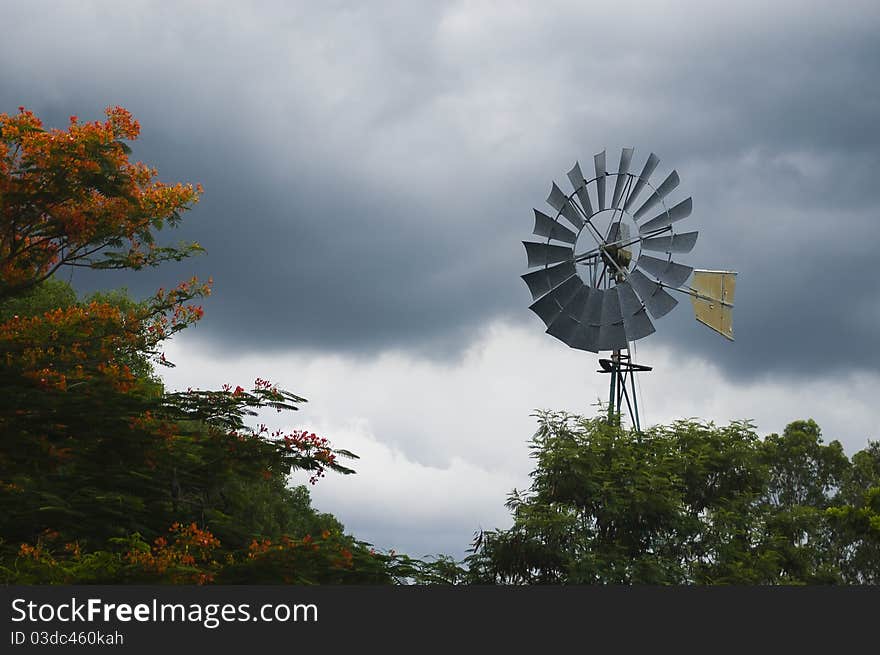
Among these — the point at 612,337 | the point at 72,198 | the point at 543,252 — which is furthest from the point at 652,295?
the point at 72,198

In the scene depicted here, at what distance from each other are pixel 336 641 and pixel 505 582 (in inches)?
448

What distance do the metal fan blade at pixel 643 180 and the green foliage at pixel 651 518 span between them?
17.9 feet

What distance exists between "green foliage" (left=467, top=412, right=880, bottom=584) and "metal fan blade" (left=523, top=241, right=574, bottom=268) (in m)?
4.45

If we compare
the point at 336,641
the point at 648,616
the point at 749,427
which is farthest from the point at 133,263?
the point at 749,427

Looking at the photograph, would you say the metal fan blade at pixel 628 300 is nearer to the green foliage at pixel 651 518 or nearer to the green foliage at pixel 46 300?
the green foliage at pixel 651 518

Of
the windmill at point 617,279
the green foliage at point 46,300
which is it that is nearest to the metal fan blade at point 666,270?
the windmill at point 617,279

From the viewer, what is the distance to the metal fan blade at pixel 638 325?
76.2 ft

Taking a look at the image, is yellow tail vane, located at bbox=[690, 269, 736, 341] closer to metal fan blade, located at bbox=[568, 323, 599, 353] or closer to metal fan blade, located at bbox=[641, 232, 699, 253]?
metal fan blade, located at bbox=[641, 232, 699, 253]

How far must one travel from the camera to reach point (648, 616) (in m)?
10.1

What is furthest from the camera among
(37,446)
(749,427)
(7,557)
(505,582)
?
(749,427)

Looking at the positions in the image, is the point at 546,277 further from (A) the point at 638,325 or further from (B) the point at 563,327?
(A) the point at 638,325

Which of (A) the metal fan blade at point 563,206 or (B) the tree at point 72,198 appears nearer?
(B) the tree at point 72,198

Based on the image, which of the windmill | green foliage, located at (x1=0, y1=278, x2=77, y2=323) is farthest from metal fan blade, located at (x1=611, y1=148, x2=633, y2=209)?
green foliage, located at (x1=0, y1=278, x2=77, y2=323)

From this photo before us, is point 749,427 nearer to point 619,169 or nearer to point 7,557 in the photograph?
point 619,169
